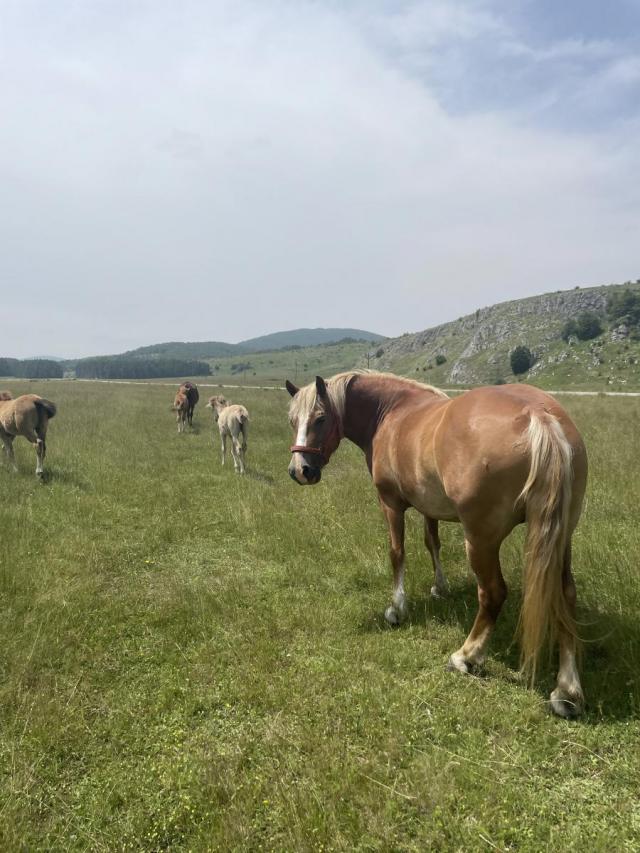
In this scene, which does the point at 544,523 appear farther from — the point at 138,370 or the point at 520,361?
the point at 138,370

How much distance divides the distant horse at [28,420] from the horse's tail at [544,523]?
1092 centimetres

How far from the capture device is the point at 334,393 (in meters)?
5.16

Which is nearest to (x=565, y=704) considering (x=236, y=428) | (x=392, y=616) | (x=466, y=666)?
(x=466, y=666)

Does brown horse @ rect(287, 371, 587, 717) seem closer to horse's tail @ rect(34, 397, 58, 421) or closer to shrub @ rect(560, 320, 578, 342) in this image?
horse's tail @ rect(34, 397, 58, 421)

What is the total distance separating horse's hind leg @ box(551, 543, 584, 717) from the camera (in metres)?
3.17

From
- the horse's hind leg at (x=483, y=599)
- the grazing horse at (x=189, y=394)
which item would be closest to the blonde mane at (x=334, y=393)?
the horse's hind leg at (x=483, y=599)

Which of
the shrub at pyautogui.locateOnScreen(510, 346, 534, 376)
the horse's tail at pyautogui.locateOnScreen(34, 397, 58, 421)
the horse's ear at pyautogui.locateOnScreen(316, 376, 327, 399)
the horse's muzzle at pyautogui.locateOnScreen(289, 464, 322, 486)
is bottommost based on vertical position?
the horse's muzzle at pyautogui.locateOnScreen(289, 464, 322, 486)

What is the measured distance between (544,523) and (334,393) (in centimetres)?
274

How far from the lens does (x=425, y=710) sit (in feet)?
10.7

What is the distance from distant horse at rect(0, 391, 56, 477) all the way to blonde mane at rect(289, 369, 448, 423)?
8493 mm

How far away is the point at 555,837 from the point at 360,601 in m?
2.80

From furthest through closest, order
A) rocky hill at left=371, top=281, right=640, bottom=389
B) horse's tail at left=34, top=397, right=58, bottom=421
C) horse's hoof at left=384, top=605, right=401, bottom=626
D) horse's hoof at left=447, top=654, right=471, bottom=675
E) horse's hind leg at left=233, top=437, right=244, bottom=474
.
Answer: rocky hill at left=371, top=281, right=640, bottom=389 < horse's hind leg at left=233, top=437, right=244, bottom=474 < horse's tail at left=34, top=397, right=58, bottom=421 < horse's hoof at left=384, top=605, right=401, bottom=626 < horse's hoof at left=447, top=654, right=471, bottom=675

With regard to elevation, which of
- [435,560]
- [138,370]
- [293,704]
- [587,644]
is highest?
[138,370]

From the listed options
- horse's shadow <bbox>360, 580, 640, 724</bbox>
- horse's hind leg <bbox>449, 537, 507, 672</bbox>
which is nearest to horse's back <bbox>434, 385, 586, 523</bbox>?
horse's hind leg <bbox>449, 537, 507, 672</bbox>
